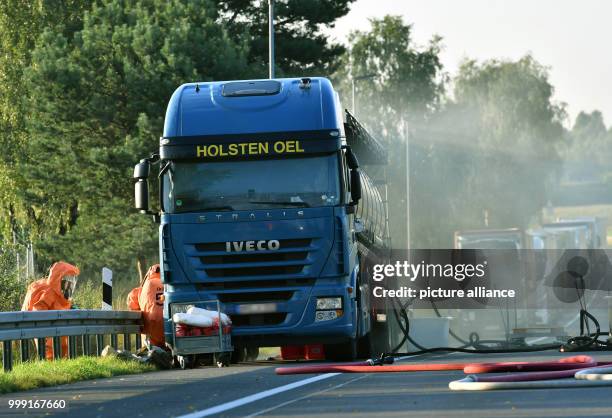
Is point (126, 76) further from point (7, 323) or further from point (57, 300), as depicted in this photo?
point (7, 323)

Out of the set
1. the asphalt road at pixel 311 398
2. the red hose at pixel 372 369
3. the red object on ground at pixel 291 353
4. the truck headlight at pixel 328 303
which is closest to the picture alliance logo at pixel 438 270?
the red object on ground at pixel 291 353

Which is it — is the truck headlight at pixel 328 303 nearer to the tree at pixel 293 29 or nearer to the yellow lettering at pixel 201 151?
the yellow lettering at pixel 201 151

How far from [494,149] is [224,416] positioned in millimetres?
82362

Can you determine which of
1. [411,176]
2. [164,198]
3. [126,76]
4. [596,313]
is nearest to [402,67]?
[411,176]

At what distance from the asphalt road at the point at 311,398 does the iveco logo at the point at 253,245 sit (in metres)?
2.58

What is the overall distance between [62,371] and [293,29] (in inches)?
1511

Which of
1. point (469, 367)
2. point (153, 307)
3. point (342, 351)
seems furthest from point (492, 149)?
point (469, 367)

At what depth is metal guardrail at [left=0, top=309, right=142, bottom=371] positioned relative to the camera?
17.3 m

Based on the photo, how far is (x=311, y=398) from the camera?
1291cm

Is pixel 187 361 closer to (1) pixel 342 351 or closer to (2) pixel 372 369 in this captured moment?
(1) pixel 342 351

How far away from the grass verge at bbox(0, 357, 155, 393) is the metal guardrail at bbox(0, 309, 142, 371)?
333 millimetres

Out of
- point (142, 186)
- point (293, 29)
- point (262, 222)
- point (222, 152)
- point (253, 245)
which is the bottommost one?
point (253, 245)

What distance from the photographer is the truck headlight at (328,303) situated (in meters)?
19.3

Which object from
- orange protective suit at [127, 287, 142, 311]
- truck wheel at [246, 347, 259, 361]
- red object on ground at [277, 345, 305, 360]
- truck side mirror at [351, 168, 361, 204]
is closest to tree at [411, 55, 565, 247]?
truck wheel at [246, 347, 259, 361]
